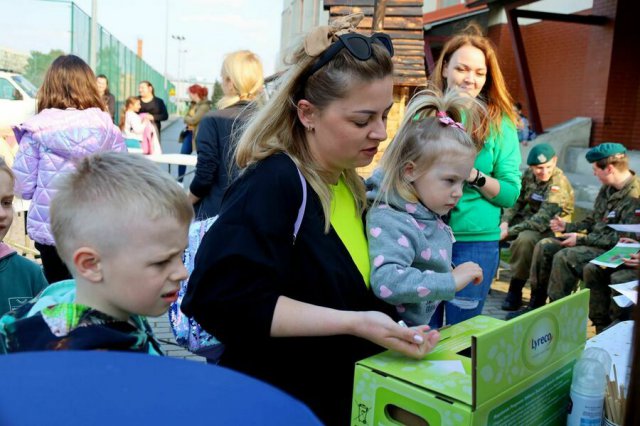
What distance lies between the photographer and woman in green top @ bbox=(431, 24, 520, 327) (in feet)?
8.70

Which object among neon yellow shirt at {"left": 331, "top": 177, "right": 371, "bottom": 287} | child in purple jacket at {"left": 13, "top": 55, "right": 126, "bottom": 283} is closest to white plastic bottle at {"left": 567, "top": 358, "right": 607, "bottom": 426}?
neon yellow shirt at {"left": 331, "top": 177, "right": 371, "bottom": 287}

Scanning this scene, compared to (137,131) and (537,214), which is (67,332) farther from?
(137,131)

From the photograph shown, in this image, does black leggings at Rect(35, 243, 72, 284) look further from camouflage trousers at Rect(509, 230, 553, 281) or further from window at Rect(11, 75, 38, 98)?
window at Rect(11, 75, 38, 98)

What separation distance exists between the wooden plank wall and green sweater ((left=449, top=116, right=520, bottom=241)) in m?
4.17

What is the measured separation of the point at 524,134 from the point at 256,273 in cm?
1135

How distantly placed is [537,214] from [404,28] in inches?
108

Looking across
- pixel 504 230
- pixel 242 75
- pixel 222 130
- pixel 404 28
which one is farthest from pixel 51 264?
pixel 404 28

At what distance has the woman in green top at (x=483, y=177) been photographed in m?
2.65

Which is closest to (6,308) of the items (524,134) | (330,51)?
(330,51)

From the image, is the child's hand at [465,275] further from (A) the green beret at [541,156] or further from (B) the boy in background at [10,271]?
(A) the green beret at [541,156]

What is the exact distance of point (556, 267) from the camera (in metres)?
5.18

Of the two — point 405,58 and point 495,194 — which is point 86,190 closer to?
point 495,194

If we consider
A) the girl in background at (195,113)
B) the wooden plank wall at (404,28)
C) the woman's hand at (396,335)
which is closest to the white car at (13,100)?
the girl in background at (195,113)

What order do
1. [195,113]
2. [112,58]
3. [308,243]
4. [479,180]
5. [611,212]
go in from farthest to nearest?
[112,58] → [195,113] → [611,212] → [479,180] → [308,243]
